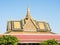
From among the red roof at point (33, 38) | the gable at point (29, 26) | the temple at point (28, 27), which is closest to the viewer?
the red roof at point (33, 38)

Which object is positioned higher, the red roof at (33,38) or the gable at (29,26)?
the gable at (29,26)

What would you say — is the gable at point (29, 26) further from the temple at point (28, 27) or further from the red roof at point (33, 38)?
the red roof at point (33, 38)

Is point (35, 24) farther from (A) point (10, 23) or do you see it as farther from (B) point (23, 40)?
(B) point (23, 40)

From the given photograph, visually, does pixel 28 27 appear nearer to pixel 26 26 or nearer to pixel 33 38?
pixel 26 26

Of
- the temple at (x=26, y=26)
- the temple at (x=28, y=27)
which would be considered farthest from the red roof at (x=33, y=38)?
the temple at (x=26, y=26)

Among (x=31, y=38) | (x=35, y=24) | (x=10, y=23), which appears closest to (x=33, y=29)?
(x=35, y=24)

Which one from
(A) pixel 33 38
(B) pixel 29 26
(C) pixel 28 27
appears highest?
(B) pixel 29 26

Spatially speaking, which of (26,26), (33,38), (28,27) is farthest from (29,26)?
(33,38)

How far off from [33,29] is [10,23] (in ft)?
8.84

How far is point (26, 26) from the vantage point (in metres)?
27.9

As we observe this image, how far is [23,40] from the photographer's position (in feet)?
74.2

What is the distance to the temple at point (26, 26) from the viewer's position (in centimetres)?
2731

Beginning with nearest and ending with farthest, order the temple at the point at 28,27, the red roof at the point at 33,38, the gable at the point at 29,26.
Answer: the red roof at the point at 33,38 < the temple at the point at 28,27 < the gable at the point at 29,26

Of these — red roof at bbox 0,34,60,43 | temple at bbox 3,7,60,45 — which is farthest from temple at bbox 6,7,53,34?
red roof at bbox 0,34,60,43
